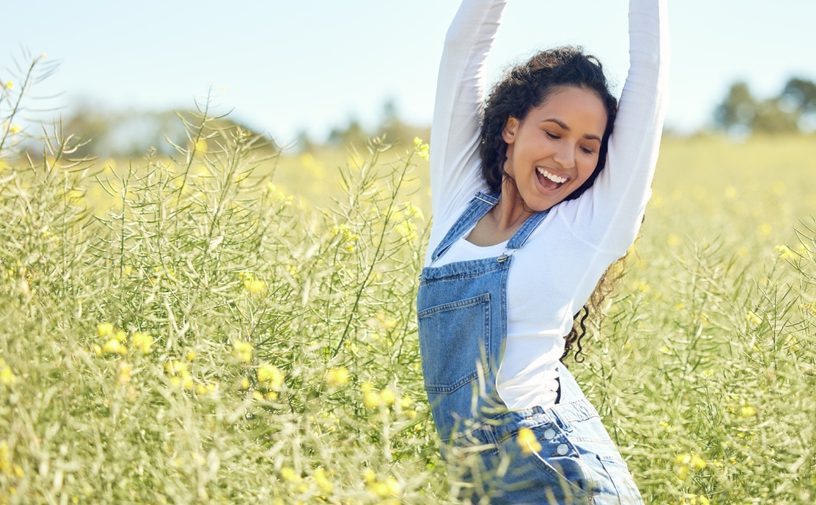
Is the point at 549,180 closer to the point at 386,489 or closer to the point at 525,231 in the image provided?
the point at 525,231

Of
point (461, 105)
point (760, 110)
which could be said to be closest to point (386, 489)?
point (461, 105)

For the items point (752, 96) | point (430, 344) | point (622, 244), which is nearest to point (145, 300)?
point (430, 344)

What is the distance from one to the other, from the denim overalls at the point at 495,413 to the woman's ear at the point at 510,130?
10.8 inches

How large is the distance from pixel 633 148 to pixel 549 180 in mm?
223

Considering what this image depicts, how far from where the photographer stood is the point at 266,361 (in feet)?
7.29

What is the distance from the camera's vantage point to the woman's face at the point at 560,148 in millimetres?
2123

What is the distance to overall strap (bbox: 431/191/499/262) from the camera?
219 centimetres

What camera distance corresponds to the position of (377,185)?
274 centimetres

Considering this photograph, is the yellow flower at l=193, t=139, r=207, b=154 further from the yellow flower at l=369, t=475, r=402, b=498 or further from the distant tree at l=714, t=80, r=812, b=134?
the distant tree at l=714, t=80, r=812, b=134

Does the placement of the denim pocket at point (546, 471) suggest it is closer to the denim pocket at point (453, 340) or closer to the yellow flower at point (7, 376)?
the denim pocket at point (453, 340)

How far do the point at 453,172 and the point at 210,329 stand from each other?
2.47 ft

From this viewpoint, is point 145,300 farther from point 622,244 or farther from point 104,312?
point 622,244

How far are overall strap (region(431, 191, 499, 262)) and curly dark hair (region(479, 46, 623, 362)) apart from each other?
0.21 feet

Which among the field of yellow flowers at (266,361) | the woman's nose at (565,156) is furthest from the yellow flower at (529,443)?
the woman's nose at (565,156)
